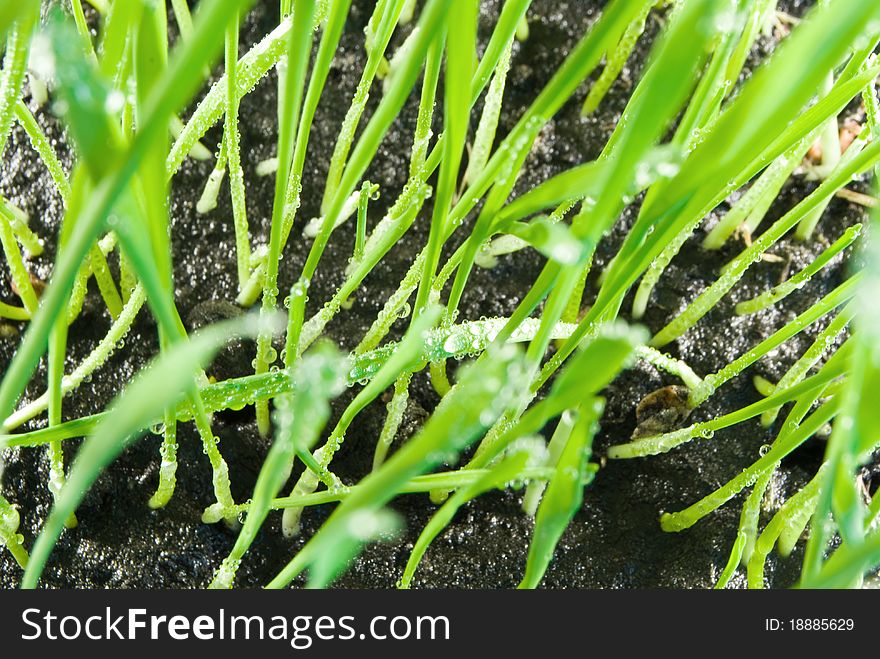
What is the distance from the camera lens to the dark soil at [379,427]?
632mm

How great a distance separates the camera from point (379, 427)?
27.1 inches

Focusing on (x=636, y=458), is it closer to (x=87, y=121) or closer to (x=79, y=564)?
(x=79, y=564)

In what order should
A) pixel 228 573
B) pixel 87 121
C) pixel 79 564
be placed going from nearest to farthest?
pixel 87 121 < pixel 228 573 < pixel 79 564

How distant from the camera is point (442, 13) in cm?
33

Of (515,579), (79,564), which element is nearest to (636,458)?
(515,579)

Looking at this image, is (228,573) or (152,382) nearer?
(152,382)

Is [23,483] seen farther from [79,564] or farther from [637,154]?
[637,154]

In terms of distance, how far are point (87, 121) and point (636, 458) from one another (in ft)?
1.83

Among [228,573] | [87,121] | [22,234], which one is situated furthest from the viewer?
[22,234]

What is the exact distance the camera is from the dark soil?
24.9 inches

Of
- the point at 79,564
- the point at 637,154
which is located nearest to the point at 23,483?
the point at 79,564

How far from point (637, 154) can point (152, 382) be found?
18cm

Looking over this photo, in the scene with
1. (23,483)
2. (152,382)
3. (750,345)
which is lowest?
(152,382)

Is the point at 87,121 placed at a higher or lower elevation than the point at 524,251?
lower
